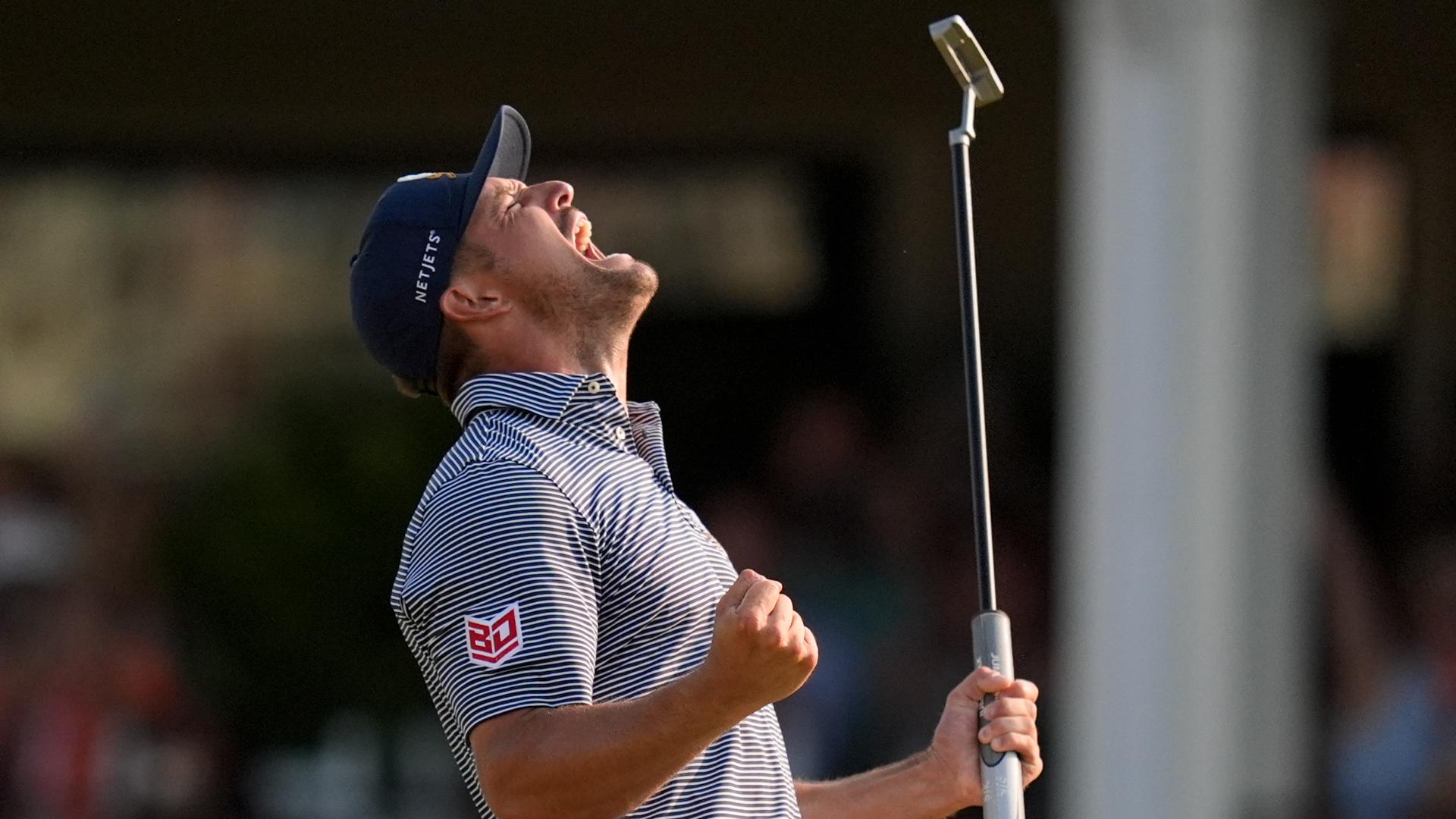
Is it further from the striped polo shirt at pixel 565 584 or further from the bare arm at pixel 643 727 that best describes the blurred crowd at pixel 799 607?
the bare arm at pixel 643 727

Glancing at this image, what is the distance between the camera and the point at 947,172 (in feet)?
25.0

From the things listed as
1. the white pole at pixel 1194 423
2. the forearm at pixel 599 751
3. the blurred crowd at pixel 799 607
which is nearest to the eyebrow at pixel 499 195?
the forearm at pixel 599 751

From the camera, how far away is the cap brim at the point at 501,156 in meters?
2.63

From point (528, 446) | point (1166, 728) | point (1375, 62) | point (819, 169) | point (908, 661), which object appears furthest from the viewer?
point (819, 169)

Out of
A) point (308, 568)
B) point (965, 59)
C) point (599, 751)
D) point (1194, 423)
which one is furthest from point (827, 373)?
point (599, 751)

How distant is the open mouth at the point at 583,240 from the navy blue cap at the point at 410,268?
0.12 metres

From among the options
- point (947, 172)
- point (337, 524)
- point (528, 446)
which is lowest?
point (337, 524)

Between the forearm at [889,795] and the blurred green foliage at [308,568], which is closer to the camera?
the forearm at [889,795]

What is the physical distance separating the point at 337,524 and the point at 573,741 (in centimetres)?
454

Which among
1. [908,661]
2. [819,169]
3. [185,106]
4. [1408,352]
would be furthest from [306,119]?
[1408,352]

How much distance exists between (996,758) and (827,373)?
5.21 m

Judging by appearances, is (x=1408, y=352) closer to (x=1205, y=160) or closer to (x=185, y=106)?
(x=1205, y=160)

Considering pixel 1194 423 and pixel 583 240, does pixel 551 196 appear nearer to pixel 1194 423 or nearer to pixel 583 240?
pixel 583 240

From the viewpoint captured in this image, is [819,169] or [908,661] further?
[819,169]
